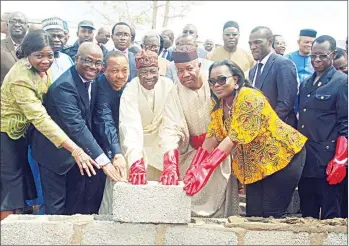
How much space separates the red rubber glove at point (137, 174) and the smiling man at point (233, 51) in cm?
242

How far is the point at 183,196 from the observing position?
3.17 metres

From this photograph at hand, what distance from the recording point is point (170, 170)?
330 centimetres

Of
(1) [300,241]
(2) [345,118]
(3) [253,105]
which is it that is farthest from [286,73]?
(1) [300,241]

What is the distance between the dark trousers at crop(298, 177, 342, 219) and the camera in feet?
12.3

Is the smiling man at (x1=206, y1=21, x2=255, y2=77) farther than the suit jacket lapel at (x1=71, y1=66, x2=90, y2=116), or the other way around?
the smiling man at (x1=206, y1=21, x2=255, y2=77)

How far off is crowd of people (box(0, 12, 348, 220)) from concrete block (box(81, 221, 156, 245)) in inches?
13.0

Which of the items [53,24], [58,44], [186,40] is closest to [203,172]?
[186,40]

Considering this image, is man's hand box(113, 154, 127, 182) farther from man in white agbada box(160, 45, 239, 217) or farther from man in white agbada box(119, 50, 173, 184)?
man in white agbada box(160, 45, 239, 217)

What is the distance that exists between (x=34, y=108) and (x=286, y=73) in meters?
2.11

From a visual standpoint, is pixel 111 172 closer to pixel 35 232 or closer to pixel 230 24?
pixel 35 232

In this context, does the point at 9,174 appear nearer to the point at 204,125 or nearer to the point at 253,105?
the point at 204,125

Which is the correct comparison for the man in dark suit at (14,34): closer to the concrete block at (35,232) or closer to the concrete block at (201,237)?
the concrete block at (35,232)

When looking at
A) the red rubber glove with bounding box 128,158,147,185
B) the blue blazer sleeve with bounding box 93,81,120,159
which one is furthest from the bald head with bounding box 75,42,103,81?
the red rubber glove with bounding box 128,158,147,185

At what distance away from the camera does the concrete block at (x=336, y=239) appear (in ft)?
10.7
